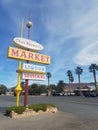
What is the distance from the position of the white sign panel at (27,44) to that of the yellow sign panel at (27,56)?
0.39 m

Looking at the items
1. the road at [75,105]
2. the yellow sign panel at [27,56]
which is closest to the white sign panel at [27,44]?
the yellow sign panel at [27,56]

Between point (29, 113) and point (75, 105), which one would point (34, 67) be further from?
point (75, 105)

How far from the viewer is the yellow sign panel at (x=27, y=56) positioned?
14670 mm

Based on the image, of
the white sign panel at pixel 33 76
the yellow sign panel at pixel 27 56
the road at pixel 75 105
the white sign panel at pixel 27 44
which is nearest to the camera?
the yellow sign panel at pixel 27 56

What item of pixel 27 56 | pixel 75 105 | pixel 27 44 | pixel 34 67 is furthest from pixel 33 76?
pixel 75 105

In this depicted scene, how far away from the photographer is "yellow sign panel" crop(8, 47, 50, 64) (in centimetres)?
1467

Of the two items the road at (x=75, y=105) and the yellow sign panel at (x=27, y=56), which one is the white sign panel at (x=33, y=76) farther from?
the road at (x=75, y=105)

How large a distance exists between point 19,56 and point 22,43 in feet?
3.49

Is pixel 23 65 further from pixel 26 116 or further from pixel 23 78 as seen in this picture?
pixel 26 116

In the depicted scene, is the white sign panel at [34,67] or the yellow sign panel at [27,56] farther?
the white sign panel at [34,67]

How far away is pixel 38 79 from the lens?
16344 millimetres

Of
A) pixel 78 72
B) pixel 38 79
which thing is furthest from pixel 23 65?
pixel 78 72

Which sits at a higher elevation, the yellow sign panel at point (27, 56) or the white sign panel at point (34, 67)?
the yellow sign panel at point (27, 56)

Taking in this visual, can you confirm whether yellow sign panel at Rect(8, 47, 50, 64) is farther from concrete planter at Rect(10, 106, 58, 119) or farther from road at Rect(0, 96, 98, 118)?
road at Rect(0, 96, 98, 118)
